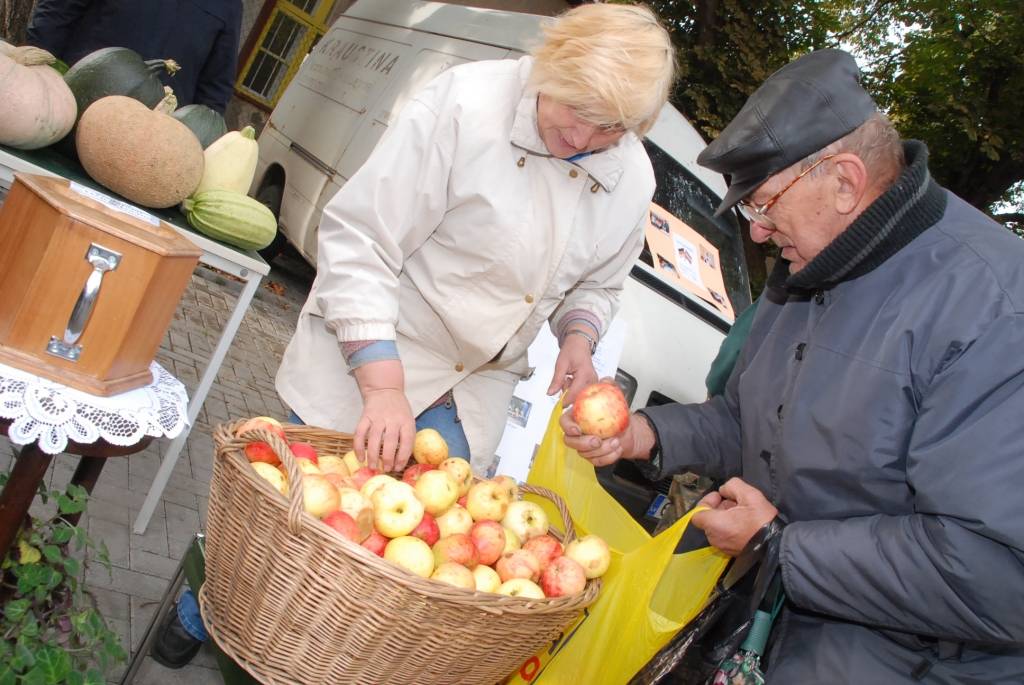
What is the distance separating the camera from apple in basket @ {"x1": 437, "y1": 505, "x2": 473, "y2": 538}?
2248mm

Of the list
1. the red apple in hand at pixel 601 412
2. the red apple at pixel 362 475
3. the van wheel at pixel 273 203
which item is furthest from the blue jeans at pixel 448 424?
the van wheel at pixel 273 203

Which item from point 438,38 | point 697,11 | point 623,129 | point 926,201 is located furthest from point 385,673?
point 697,11

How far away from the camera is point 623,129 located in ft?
7.77

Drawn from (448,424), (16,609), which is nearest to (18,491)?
(16,609)

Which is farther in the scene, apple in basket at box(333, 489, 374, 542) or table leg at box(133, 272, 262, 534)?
table leg at box(133, 272, 262, 534)

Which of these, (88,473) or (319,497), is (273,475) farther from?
(88,473)

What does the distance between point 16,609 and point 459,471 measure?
1.10m

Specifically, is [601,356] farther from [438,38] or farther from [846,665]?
[438,38]

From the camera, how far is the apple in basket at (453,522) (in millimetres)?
2248

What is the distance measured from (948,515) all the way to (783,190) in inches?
33.8

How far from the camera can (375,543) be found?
2.04 metres

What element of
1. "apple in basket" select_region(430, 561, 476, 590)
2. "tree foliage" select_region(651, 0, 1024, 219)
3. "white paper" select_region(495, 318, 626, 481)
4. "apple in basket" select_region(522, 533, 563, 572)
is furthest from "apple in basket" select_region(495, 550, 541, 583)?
"tree foliage" select_region(651, 0, 1024, 219)

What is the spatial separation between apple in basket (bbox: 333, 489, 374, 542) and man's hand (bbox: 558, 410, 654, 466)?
0.73 metres

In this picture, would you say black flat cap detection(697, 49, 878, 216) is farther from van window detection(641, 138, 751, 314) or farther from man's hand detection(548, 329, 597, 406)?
van window detection(641, 138, 751, 314)
